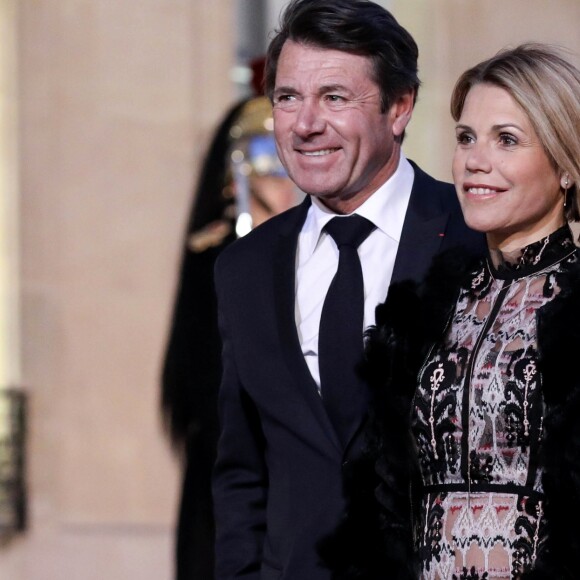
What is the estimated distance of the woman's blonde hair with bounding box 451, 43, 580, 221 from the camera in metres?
2.92

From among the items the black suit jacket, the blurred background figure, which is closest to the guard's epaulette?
the blurred background figure

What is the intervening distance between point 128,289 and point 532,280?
490 cm

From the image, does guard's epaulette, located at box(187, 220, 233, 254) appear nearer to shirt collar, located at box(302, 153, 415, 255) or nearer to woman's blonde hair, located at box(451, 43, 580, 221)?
shirt collar, located at box(302, 153, 415, 255)

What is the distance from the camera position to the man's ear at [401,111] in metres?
3.67

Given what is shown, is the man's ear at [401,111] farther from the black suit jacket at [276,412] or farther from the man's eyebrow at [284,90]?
the man's eyebrow at [284,90]

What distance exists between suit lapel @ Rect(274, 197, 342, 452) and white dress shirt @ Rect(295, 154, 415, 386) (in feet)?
0.10

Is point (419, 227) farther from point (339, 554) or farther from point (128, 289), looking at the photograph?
point (128, 289)

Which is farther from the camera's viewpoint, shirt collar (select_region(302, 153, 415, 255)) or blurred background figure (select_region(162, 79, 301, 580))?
blurred background figure (select_region(162, 79, 301, 580))

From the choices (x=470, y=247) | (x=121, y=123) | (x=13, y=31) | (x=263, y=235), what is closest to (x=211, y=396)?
(x=263, y=235)

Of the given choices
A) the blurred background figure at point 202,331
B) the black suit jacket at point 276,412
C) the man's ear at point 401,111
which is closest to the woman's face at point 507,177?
the black suit jacket at point 276,412

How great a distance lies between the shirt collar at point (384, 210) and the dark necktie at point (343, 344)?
94 mm

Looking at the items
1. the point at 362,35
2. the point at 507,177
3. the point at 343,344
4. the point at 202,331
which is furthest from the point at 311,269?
the point at 202,331

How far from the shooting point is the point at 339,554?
318 cm

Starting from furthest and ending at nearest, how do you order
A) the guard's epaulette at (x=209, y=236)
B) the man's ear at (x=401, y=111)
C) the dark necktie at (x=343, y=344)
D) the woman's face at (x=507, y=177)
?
1. the guard's epaulette at (x=209, y=236)
2. the man's ear at (x=401, y=111)
3. the dark necktie at (x=343, y=344)
4. the woman's face at (x=507, y=177)
